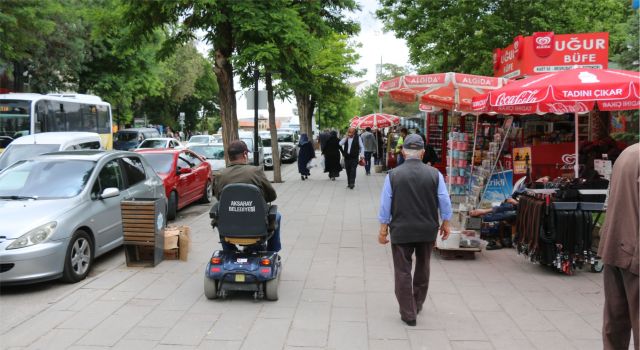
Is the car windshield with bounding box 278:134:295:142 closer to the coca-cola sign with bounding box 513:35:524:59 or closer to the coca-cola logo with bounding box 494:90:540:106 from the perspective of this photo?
the coca-cola sign with bounding box 513:35:524:59

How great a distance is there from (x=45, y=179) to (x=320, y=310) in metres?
4.29

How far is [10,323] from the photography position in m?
5.14

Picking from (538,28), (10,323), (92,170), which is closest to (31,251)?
(10,323)

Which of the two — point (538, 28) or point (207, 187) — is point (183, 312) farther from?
point (538, 28)

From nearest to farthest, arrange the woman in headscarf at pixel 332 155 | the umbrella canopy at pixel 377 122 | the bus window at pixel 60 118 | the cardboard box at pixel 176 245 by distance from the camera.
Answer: the cardboard box at pixel 176 245
the woman in headscarf at pixel 332 155
the bus window at pixel 60 118
the umbrella canopy at pixel 377 122

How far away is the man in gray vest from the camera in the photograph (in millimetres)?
4914

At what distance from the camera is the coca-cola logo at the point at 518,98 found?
21.8 feet

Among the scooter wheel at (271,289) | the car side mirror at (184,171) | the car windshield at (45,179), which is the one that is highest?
the car windshield at (45,179)

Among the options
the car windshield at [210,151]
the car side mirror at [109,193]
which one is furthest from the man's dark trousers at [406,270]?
the car windshield at [210,151]

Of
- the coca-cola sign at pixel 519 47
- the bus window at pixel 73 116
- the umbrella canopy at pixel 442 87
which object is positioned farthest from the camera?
the bus window at pixel 73 116

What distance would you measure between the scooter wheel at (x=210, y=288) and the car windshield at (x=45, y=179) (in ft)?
Answer: 8.16

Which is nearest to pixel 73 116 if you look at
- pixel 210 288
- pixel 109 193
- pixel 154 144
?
pixel 154 144

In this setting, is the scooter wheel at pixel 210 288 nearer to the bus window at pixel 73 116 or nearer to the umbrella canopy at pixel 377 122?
the bus window at pixel 73 116

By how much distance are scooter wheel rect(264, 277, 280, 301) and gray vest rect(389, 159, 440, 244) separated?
1.42 meters
